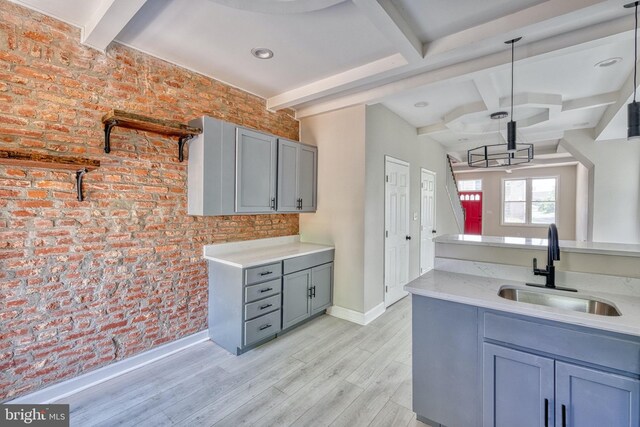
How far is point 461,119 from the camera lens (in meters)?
4.08

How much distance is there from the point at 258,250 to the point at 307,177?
3.77ft

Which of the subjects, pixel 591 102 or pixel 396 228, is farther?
pixel 396 228

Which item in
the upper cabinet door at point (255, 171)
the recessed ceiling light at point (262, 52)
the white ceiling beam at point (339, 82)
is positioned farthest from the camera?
the upper cabinet door at point (255, 171)

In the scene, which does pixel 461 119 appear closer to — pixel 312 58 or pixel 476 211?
pixel 312 58

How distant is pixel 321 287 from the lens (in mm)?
3574

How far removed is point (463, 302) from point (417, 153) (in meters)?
3.72

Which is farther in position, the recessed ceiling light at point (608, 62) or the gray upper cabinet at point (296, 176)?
the gray upper cabinet at point (296, 176)

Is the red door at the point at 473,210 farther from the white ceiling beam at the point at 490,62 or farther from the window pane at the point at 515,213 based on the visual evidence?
the white ceiling beam at the point at 490,62

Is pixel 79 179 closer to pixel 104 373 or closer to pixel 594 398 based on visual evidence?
pixel 104 373

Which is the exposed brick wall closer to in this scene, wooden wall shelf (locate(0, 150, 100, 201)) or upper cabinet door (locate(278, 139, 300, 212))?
wooden wall shelf (locate(0, 150, 100, 201))

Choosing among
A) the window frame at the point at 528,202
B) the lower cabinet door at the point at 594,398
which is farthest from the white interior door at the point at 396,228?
the window frame at the point at 528,202

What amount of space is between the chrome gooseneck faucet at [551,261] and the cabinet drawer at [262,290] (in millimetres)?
2198

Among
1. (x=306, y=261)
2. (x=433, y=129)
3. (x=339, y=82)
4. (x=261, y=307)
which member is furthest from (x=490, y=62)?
(x=261, y=307)

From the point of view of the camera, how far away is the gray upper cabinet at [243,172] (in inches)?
107
